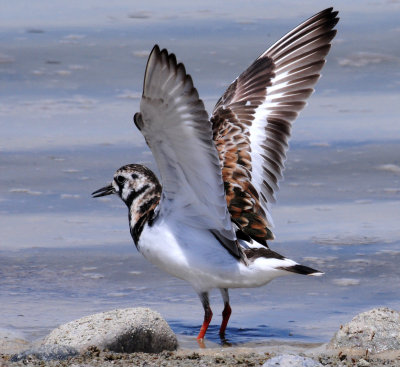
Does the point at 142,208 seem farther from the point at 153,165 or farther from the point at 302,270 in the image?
the point at 153,165

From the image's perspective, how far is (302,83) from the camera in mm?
6934

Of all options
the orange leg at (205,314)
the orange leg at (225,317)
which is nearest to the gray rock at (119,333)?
the orange leg at (205,314)

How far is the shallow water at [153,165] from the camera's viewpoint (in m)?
6.30

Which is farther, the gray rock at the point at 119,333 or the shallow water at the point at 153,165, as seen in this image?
the shallow water at the point at 153,165

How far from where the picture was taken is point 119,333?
5230 mm

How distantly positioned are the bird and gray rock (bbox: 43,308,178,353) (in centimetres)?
49

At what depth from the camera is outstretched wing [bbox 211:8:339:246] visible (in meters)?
6.22

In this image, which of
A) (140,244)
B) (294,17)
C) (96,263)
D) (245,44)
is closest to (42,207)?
(96,263)

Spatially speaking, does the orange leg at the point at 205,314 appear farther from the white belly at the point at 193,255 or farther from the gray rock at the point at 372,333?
the gray rock at the point at 372,333

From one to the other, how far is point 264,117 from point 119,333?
210 cm

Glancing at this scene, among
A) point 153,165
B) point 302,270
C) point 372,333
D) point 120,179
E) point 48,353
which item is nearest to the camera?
point 48,353

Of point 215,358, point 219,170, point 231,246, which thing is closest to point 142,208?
point 231,246

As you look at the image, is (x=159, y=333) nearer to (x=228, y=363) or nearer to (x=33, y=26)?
(x=228, y=363)

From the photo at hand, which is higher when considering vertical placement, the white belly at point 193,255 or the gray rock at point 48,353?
the white belly at point 193,255
